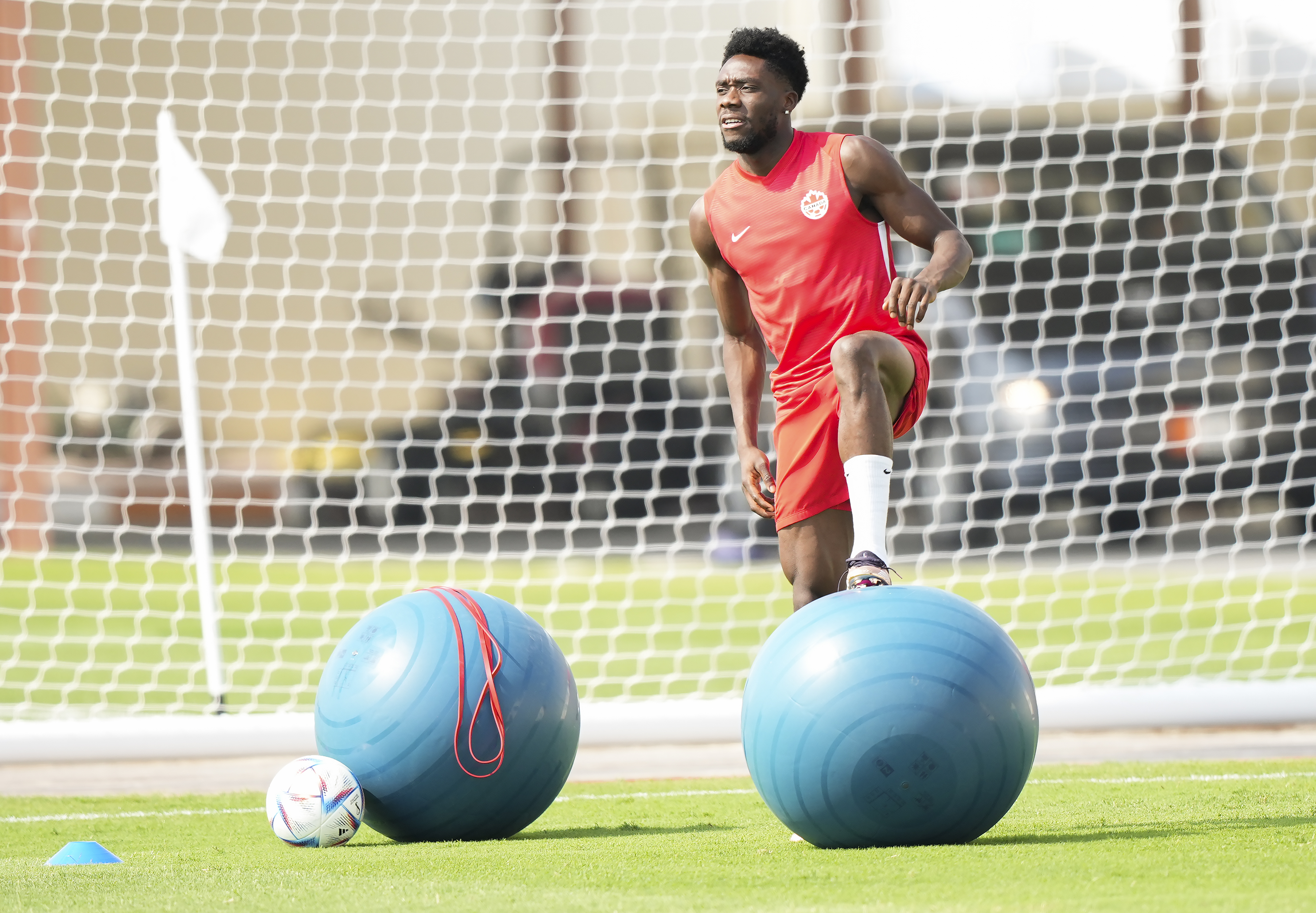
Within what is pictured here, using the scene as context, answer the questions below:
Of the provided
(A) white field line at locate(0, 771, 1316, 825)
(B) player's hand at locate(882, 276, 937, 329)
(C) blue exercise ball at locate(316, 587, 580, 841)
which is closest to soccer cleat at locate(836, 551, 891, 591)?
(B) player's hand at locate(882, 276, 937, 329)

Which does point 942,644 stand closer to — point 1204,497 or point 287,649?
point 1204,497

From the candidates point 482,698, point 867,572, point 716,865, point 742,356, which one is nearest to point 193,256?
point 742,356

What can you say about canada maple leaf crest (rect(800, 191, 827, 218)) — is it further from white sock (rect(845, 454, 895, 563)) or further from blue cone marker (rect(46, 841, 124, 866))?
blue cone marker (rect(46, 841, 124, 866))

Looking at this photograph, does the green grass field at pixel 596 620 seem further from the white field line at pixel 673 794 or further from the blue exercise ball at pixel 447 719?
the blue exercise ball at pixel 447 719

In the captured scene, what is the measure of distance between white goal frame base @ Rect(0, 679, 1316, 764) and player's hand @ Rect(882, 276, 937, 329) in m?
3.23

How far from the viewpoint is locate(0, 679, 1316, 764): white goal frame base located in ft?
22.2

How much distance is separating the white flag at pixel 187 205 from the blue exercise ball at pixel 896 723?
472cm

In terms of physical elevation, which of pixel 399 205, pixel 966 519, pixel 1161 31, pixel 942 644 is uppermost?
pixel 1161 31

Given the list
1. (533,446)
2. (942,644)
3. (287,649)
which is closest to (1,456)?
(287,649)

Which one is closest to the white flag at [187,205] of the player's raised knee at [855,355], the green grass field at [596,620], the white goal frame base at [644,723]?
the green grass field at [596,620]

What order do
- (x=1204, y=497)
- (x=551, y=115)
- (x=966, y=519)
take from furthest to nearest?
1. (x=966, y=519)
2. (x=551, y=115)
3. (x=1204, y=497)

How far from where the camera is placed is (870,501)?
13.8 ft

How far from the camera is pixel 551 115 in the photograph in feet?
33.8

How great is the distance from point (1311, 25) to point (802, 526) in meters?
6.20
